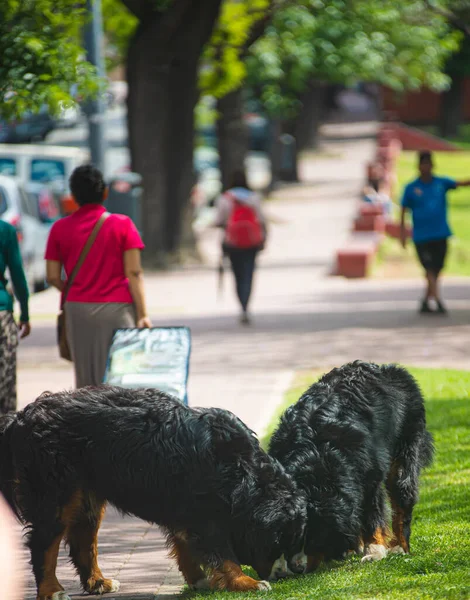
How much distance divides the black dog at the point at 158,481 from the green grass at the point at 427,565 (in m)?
0.23

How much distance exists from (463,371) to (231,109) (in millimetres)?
18723

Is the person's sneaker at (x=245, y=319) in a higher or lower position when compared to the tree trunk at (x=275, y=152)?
lower

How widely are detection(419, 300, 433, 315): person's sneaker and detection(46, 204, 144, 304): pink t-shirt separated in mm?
7710

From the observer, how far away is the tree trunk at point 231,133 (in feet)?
94.0

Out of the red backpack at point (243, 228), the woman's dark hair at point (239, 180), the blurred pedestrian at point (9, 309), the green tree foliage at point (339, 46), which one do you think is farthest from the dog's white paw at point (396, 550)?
the green tree foliage at point (339, 46)

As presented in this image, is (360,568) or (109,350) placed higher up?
(109,350)

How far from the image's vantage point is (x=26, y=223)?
17.7m

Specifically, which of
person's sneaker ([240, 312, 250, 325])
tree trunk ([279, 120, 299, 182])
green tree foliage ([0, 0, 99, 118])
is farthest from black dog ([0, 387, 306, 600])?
tree trunk ([279, 120, 299, 182])

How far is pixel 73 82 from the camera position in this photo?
404 inches

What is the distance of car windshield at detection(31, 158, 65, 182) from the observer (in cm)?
2220

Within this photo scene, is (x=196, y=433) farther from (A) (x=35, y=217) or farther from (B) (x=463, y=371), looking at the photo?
(A) (x=35, y=217)

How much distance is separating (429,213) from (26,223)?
657 centimetres

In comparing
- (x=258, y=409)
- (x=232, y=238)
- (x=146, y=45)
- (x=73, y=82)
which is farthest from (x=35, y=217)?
(x=258, y=409)

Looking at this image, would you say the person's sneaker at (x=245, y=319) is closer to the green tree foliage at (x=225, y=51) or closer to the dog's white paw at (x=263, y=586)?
the dog's white paw at (x=263, y=586)
